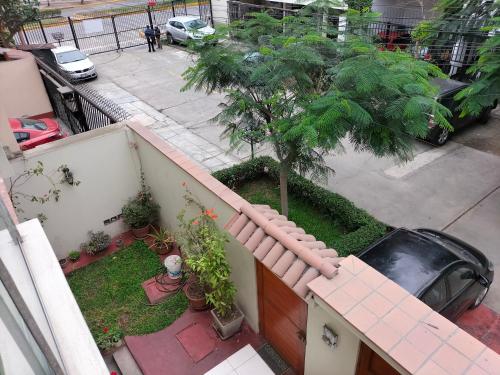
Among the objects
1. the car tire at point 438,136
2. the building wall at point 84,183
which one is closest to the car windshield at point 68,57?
the building wall at point 84,183

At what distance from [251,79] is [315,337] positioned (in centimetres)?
388

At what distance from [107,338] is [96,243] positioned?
2.42 meters

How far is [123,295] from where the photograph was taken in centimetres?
705

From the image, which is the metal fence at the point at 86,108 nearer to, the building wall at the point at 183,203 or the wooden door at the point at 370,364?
the building wall at the point at 183,203

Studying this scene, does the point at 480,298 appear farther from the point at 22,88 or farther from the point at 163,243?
the point at 22,88

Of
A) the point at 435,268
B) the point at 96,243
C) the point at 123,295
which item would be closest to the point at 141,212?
the point at 96,243

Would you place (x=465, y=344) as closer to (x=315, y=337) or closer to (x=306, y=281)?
(x=306, y=281)

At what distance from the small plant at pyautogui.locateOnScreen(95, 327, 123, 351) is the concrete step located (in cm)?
16

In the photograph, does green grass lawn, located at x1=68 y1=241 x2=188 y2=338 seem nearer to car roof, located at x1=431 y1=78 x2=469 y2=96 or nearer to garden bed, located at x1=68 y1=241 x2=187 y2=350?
garden bed, located at x1=68 y1=241 x2=187 y2=350

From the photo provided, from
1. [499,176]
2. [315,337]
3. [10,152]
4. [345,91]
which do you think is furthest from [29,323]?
[499,176]

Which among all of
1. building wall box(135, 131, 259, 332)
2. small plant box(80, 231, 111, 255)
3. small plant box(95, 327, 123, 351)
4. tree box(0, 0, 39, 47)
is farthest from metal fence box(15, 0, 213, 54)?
small plant box(95, 327, 123, 351)

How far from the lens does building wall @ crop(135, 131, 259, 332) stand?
18.3 feet

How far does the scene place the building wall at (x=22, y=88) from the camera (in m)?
13.1

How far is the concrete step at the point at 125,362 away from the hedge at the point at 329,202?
3.79 meters
